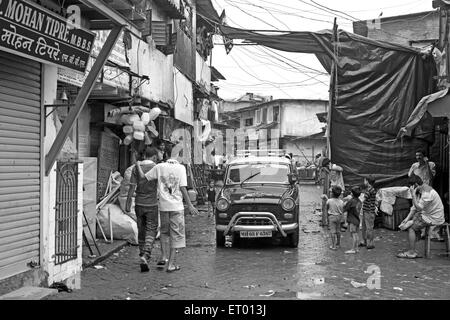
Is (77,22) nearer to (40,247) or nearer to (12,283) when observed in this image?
(40,247)

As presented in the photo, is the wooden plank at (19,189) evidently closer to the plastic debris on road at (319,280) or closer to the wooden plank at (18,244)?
the wooden plank at (18,244)

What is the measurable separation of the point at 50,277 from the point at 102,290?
0.73m

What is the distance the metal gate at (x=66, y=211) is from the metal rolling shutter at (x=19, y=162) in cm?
49

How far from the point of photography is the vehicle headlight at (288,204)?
34.3ft

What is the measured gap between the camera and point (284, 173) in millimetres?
11711

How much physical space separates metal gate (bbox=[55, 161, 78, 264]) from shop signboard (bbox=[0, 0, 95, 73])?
152 cm

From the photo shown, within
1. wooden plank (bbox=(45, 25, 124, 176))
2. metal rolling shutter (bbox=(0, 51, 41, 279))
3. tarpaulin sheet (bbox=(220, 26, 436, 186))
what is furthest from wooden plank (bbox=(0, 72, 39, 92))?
tarpaulin sheet (bbox=(220, 26, 436, 186))

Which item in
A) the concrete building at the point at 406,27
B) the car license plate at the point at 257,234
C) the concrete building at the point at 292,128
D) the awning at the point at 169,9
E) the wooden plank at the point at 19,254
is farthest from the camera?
the concrete building at the point at 292,128

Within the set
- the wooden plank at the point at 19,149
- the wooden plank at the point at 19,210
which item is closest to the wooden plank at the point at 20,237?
the wooden plank at the point at 19,210

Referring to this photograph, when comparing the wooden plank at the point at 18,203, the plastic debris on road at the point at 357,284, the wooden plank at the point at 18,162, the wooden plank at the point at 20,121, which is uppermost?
the wooden plank at the point at 20,121

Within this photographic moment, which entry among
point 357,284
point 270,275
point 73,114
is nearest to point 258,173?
point 270,275

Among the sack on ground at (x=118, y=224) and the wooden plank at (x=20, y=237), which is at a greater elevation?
the wooden plank at (x=20, y=237)

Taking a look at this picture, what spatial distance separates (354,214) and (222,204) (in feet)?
9.14
